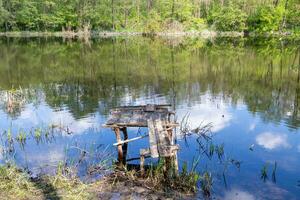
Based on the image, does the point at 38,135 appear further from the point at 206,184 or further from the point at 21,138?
the point at 206,184

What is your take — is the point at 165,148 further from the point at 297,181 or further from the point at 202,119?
the point at 202,119

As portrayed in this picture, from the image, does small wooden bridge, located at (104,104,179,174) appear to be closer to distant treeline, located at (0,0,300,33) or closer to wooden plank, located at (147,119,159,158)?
wooden plank, located at (147,119,159,158)

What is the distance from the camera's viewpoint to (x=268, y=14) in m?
73.4

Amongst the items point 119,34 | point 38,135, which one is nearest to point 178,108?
point 38,135

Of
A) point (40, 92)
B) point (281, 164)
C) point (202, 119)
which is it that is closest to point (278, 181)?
point (281, 164)

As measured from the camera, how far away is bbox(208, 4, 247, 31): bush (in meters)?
79.1

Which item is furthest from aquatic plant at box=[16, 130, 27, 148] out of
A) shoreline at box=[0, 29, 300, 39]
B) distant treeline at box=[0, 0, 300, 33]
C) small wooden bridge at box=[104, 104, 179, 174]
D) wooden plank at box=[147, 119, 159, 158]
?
distant treeline at box=[0, 0, 300, 33]

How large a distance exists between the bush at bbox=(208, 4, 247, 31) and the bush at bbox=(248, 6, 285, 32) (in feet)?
6.65

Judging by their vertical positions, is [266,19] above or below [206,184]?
above

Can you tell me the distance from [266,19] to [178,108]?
61.7 meters

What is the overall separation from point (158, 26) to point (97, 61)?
1807 inches

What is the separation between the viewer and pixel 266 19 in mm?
74062

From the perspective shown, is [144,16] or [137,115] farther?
[144,16]

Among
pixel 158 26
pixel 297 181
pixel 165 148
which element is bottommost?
pixel 297 181
